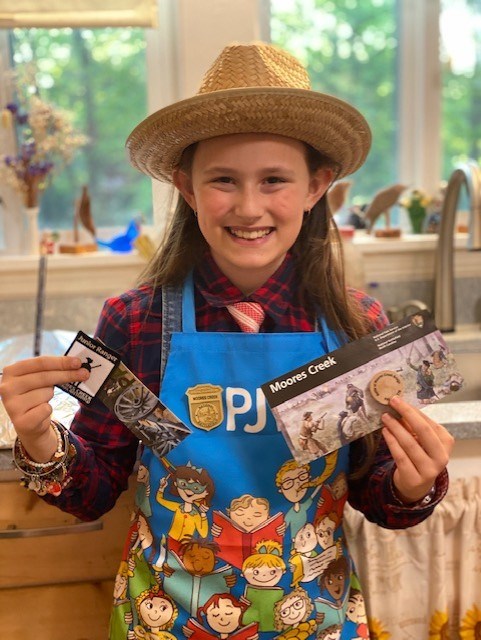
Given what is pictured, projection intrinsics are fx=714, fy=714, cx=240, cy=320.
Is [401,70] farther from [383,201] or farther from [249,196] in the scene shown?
[249,196]

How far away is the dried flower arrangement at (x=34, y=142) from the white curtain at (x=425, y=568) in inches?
49.5

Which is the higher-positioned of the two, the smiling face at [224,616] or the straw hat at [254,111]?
the straw hat at [254,111]

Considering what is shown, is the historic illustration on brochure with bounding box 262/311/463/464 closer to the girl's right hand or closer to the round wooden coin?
the round wooden coin

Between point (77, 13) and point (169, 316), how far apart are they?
1.19 m

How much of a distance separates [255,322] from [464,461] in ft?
1.48

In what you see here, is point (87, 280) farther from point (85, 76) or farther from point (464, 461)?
point (464, 461)

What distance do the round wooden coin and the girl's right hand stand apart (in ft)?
1.13

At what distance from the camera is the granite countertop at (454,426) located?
3.42 feet

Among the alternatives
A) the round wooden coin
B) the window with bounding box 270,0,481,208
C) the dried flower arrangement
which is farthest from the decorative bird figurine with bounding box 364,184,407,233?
the round wooden coin

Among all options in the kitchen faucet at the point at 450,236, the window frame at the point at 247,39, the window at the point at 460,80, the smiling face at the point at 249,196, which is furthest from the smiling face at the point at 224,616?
the window at the point at 460,80

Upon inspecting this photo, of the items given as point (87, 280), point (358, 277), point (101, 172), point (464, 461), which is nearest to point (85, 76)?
point (101, 172)

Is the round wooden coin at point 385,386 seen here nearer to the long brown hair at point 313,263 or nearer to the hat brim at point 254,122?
the long brown hair at point 313,263

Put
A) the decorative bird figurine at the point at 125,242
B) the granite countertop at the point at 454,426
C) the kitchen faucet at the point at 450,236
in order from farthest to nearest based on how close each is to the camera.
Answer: the decorative bird figurine at the point at 125,242 < the kitchen faucet at the point at 450,236 < the granite countertop at the point at 454,426

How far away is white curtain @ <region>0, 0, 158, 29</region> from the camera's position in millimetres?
1789
